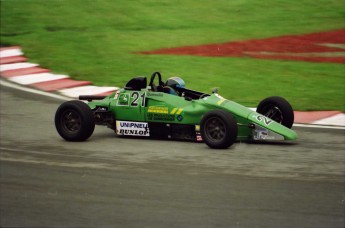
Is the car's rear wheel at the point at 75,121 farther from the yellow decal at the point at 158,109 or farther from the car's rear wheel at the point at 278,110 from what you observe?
the car's rear wheel at the point at 278,110

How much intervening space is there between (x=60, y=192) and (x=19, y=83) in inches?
289

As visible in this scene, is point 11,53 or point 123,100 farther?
point 11,53

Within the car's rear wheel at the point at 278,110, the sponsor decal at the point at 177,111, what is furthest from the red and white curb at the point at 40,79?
the car's rear wheel at the point at 278,110

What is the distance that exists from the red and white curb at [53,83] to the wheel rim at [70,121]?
10.6 ft

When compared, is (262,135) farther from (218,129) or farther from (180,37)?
(180,37)

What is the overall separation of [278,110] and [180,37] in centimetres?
901

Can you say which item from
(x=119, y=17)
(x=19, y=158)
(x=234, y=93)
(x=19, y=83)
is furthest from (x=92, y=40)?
(x=19, y=158)

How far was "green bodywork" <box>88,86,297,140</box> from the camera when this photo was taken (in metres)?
9.91

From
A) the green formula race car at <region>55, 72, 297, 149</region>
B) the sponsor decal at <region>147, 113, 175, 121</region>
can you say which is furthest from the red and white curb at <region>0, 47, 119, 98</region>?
the sponsor decal at <region>147, 113, 175, 121</region>

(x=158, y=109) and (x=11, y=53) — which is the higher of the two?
(x=11, y=53)

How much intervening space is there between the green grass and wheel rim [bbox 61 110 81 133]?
370cm

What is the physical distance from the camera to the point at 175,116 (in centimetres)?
1031

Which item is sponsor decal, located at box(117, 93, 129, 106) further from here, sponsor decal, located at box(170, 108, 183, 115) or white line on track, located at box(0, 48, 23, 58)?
white line on track, located at box(0, 48, 23, 58)

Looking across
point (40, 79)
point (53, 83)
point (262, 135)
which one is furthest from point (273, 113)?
point (40, 79)
